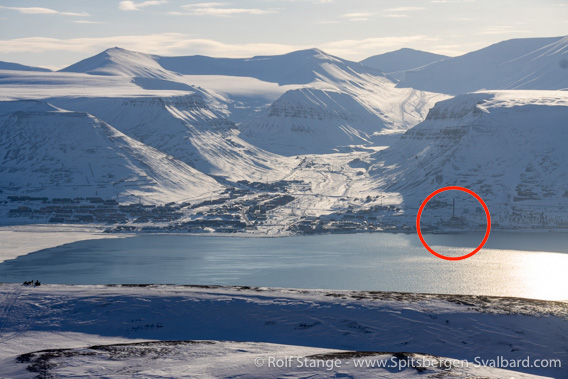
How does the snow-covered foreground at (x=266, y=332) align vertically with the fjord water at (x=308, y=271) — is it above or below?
above

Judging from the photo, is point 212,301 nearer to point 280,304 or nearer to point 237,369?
point 280,304

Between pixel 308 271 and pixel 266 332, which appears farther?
pixel 308 271

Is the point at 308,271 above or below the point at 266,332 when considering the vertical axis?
below

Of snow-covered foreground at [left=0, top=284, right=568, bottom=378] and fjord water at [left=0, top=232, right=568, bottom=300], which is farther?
fjord water at [left=0, top=232, right=568, bottom=300]

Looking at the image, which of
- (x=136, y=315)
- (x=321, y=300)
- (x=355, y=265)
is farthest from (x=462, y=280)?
(x=136, y=315)

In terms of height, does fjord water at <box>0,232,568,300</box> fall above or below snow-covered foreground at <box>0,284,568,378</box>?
below

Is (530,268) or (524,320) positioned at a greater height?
(524,320)

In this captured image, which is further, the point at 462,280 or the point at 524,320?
the point at 462,280

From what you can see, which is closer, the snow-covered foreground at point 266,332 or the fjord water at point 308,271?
the snow-covered foreground at point 266,332
